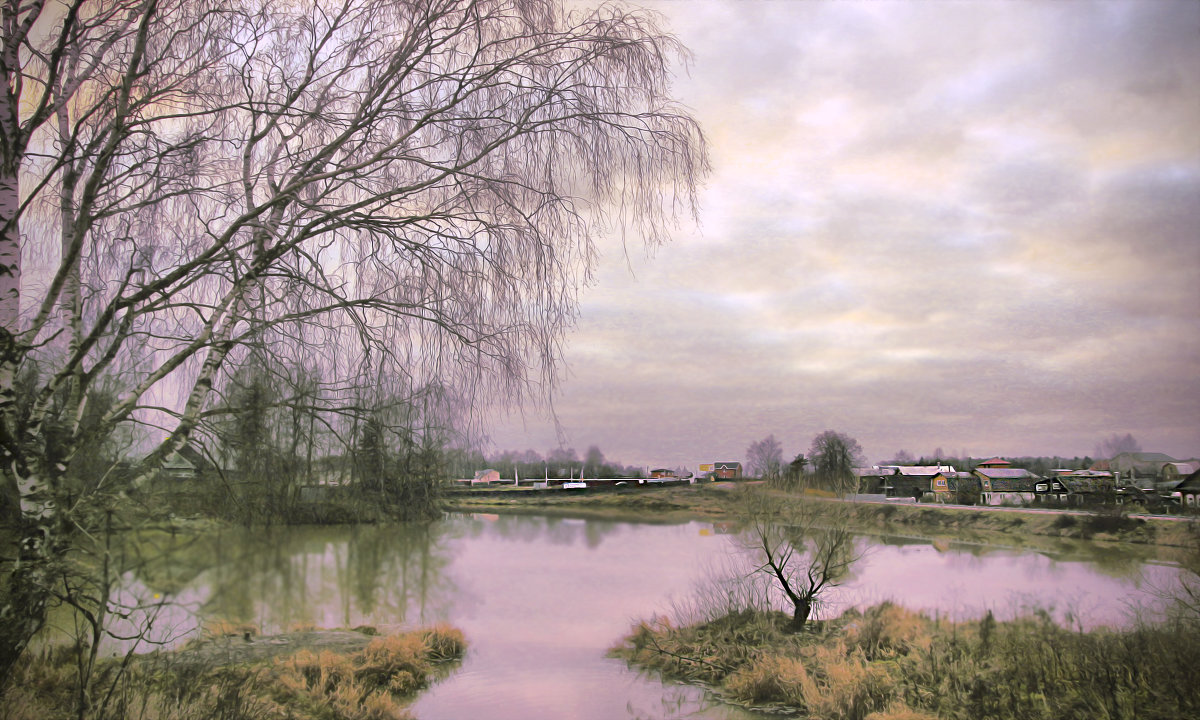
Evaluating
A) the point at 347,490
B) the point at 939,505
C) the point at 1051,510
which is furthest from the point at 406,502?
the point at 939,505

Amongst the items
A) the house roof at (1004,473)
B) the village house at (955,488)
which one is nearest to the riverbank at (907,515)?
the village house at (955,488)

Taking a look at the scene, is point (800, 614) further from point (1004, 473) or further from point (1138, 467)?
point (1004, 473)

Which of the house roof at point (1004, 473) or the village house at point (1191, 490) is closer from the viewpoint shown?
the village house at point (1191, 490)

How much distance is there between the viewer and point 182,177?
5.01 m

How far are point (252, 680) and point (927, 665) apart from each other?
8493mm

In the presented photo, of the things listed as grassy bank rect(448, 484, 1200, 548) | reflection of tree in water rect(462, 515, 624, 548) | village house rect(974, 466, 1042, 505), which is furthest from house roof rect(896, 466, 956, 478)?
reflection of tree in water rect(462, 515, 624, 548)

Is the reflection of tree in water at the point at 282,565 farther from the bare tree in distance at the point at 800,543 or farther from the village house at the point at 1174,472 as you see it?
the village house at the point at 1174,472

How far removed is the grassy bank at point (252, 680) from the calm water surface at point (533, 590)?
1.21 ft

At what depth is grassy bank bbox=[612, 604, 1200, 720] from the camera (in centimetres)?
687

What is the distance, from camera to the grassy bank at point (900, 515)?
22.0 m

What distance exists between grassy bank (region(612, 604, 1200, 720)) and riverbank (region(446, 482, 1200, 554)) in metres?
7.85

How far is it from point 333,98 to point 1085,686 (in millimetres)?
9198

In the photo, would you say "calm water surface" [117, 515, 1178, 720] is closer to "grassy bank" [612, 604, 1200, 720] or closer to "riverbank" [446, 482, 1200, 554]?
"grassy bank" [612, 604, 1200, 720]

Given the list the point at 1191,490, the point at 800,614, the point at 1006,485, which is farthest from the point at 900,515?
the point at 800,614
